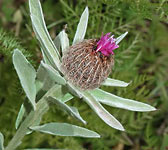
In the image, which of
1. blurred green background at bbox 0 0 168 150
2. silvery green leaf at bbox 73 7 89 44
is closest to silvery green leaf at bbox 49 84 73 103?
silvery green leaf at bbox 73 7 89 44

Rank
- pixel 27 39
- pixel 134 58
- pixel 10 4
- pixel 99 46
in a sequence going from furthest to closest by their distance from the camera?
1. pixel 10 4
2. pixel 134 58
3. pixel 27 39
4. pixel 99 46

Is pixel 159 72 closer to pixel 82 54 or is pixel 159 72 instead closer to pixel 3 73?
pixel 3 73

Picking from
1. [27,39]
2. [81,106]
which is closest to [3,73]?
[27,39]

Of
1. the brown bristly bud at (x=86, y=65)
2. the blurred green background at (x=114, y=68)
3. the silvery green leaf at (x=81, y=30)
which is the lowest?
the blurred green background at (x=114, y=68)

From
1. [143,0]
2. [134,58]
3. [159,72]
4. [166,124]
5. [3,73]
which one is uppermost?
[143,0]

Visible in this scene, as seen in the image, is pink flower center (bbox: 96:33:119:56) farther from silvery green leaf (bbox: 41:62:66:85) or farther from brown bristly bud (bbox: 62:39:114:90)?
silvery green leaf (bbox: 41:62:66:85)

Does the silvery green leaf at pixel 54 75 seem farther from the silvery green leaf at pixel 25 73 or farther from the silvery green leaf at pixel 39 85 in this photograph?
the silvery green leaf at pixel 39 85

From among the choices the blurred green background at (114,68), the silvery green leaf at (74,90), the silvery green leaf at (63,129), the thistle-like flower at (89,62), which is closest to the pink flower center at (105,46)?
the thistle-like flower at (89,62)

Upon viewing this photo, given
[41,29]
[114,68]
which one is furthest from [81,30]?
[114,68]
